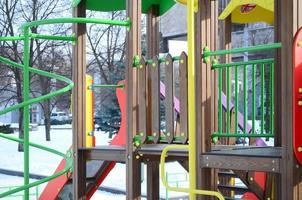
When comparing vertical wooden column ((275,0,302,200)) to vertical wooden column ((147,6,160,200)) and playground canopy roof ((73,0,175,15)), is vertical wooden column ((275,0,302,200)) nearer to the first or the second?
vertical wooden column ((147,6,160,200))

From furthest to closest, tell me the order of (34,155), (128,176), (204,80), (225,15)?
(34,155), (225,15), (128,176), (204,80)

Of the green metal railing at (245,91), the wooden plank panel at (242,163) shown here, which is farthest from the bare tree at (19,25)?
the wooden plank panel at (242,163)

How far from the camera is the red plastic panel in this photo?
2.77 m

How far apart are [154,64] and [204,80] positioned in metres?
1.08

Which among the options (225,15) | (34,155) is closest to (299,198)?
(225,15)

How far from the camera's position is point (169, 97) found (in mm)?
4469

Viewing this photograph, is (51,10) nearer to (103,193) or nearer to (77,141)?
(103,193)

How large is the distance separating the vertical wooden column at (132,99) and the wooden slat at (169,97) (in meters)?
0.29

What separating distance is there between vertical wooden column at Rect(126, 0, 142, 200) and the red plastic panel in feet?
6.21

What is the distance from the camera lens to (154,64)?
4.56 m

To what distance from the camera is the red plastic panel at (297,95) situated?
9.08 ft

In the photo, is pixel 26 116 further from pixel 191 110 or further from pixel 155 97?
pixel 191 110

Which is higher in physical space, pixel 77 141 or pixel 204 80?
pixel 204 80

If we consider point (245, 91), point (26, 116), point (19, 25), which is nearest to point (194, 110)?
point (245, 91)
